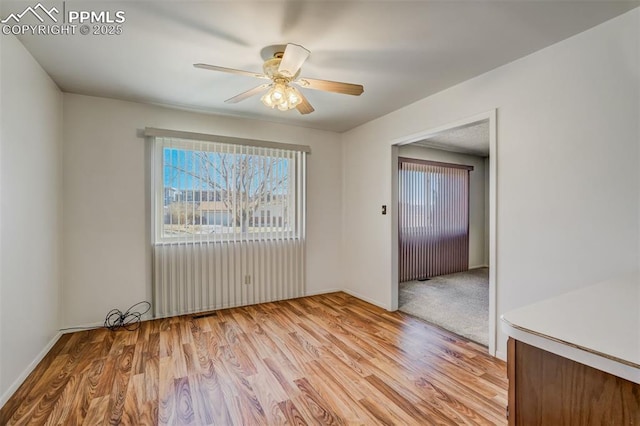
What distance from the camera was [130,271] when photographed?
3182mm

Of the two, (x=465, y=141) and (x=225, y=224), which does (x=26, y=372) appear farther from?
(x=465, y=141)

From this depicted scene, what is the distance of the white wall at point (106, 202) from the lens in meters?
2.94

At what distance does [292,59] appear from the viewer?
1.83 metres

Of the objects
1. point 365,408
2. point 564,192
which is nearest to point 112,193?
point 365,408

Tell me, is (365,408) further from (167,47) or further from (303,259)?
(167,47)

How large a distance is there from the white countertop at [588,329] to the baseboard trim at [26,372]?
2868mm

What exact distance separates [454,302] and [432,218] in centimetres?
189

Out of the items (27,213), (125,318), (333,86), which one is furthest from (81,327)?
(333,86)

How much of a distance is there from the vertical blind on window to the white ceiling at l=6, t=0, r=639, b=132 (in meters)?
0.86

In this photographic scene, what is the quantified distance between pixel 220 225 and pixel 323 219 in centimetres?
150

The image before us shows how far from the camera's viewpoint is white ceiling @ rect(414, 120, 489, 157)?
4246 mm

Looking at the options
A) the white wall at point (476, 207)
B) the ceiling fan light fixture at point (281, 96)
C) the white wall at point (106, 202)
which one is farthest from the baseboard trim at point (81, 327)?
the white wall at point (476, 207)

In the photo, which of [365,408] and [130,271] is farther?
[130,271]

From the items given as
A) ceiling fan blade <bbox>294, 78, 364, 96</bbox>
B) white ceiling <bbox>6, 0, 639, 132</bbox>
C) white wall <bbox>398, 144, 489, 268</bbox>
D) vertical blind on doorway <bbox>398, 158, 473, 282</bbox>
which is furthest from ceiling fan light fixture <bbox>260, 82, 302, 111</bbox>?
white wall <bbox>398, 144, 489, 268</bbox>
